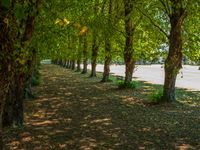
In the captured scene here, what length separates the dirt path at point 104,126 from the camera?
13.2 m

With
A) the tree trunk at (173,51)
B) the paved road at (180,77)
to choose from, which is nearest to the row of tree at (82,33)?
the tree trunk at (173,51)

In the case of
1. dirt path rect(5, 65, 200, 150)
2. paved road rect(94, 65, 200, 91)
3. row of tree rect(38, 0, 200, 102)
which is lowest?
dirt path rect(5, 65, 200, 150)

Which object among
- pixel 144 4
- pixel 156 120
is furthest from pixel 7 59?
pixel 144 4

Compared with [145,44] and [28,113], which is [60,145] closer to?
[28,113]

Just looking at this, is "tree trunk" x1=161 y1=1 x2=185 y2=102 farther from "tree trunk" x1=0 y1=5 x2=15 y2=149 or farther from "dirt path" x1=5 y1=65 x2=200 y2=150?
"tree trunk" x1=0 y1=5 x2=15 y2=149

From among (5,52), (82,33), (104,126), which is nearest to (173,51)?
(82,33)

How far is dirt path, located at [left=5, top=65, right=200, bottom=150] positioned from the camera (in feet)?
43.3

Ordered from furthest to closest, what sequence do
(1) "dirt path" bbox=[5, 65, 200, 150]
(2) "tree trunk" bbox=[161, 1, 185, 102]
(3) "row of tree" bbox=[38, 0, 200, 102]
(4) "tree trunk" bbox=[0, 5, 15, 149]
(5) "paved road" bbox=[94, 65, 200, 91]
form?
(5) "paved road" bbox=[94, 65, 200, 91] → (2) "tree trunk" bbox=[161, 1, 185, 102] → (3) "row of tree" bbox=[38, 0, 200, 102] → (1) "dirt path" bbox=[5, 65, 200, 150] → (4) "tree trunk" bbox=[0, 5, 15, 149]

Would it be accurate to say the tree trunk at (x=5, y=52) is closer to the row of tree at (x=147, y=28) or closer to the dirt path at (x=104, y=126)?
the dirt path at (x=104, y=126)

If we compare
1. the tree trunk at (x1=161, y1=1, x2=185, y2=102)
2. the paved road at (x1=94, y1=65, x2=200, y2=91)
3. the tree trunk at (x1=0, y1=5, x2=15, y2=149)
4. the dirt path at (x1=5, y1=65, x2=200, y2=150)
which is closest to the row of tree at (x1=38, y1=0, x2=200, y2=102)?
the tree trunk at (x1=161, y1=1, x2=185, y2=102)

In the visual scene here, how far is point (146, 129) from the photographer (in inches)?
627

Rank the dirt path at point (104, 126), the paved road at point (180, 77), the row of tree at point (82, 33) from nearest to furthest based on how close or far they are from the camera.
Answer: the row of tree at point (82, 33) < the dirt path at point (104, 126) < the paved road at point (180, 77)

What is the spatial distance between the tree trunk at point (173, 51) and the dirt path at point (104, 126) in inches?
46.9

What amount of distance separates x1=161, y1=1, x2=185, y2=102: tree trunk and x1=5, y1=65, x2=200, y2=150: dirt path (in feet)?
3.90
